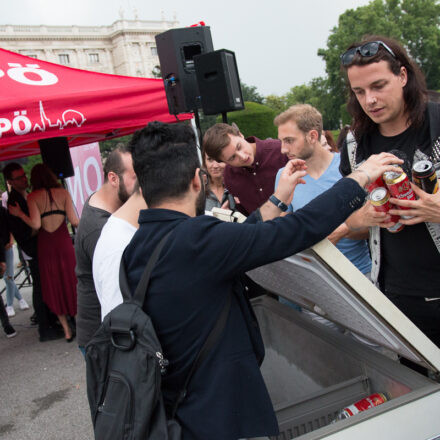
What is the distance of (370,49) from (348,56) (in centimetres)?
9

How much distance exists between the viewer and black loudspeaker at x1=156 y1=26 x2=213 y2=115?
5.05m

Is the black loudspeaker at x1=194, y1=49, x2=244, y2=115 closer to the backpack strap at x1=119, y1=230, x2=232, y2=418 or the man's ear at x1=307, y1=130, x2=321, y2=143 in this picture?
the man's ear at x1=307, y1=130, x2=321, y2=143

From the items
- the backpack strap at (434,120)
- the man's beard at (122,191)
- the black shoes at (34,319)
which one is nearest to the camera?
the backpack strap at (434,120)

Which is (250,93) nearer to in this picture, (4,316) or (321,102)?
(321,102)

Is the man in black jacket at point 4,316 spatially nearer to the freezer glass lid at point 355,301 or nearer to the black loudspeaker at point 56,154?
the black loudspeaker at point 56,154

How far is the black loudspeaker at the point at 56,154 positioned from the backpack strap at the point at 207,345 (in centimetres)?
475

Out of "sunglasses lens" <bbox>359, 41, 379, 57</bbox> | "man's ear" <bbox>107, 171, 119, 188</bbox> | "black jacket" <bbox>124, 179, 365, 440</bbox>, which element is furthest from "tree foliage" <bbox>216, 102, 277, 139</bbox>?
"black jacket" <bbox>124, 179, 365, 440</bbox>

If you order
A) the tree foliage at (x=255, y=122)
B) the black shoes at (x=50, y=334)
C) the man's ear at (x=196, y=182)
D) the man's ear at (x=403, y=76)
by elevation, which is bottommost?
the black shoes at (x=50, y=334)

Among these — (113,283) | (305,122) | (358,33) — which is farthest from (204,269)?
(358,33)

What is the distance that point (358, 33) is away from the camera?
41.2 m

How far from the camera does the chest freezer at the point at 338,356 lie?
1.04 meters

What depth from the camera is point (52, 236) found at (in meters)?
4.76

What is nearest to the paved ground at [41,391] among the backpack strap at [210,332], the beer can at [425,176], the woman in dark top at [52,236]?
the woman in dark top at [52,236]

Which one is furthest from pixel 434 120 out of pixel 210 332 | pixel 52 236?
pixel 52 236
